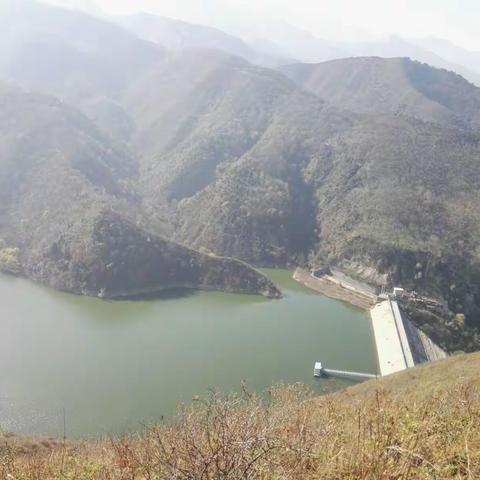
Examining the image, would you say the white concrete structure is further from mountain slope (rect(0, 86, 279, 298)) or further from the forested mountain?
mountain slope (rect(0, 86, 279, 298))

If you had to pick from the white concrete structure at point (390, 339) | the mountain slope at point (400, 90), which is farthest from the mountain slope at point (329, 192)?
the mountain slope at point (400, 90)

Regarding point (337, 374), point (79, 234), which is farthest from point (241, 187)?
point (337, 374)

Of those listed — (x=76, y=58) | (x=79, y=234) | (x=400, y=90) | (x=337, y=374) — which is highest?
(x=400, y=90)

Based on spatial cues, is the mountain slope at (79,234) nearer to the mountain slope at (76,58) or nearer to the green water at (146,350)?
the green water at (146,350)

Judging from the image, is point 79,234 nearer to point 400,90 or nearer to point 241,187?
point 241,187

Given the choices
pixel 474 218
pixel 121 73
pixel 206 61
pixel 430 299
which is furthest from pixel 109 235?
pixel 121 73

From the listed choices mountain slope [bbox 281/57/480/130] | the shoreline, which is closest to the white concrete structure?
the shoreline
